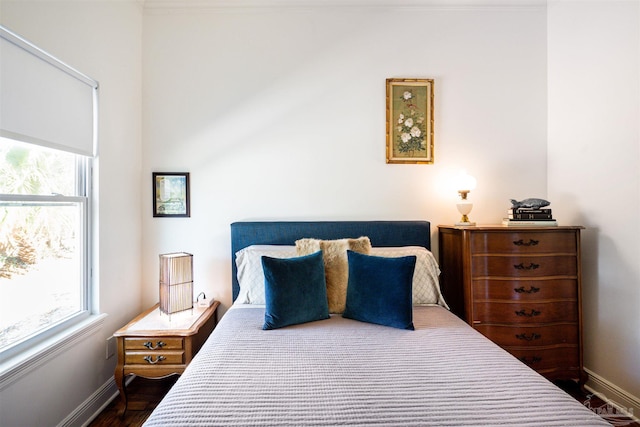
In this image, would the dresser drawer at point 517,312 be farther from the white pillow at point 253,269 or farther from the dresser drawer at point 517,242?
the white pillow at point 253,269

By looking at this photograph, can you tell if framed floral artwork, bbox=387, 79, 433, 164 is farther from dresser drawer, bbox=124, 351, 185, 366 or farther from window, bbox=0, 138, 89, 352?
window, bbox=0, 138, 89, 352

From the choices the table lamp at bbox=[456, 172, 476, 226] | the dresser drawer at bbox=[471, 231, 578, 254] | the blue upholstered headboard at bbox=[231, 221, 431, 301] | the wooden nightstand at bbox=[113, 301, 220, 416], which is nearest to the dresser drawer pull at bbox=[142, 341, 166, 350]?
the wooden nightstand at bbox=[113, 301, 220, 416]

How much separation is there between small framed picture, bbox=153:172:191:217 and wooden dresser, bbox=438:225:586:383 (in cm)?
221

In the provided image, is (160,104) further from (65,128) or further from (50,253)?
(50,253)

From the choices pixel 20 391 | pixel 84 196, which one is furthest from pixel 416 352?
pixel 84 196

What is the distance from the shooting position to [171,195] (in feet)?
7.93

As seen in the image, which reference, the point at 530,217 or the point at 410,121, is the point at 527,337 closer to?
the point at 530,217

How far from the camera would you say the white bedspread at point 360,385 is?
905 mm

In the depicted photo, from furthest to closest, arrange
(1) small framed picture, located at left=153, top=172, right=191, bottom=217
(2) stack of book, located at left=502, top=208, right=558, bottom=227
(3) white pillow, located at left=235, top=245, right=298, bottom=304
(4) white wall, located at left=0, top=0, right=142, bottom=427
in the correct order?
(1) small framed picture, located at left=153, top=172, right=191, bottom=217
(2) stack of book, located at left=502, top=208, right=558, bottom=227
(3) white pillow, located at left=235, top=245, right=298, bottom=304
(4) white wall, located at left=0, top=0, right=142, bottom=427

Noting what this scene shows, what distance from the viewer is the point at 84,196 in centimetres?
189

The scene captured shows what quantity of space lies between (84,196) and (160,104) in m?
0.99

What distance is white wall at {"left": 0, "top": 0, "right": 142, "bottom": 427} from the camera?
1449 millimetres

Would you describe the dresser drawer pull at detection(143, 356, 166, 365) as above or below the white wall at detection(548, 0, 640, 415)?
below

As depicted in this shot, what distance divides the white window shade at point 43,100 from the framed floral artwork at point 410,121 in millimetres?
2181
